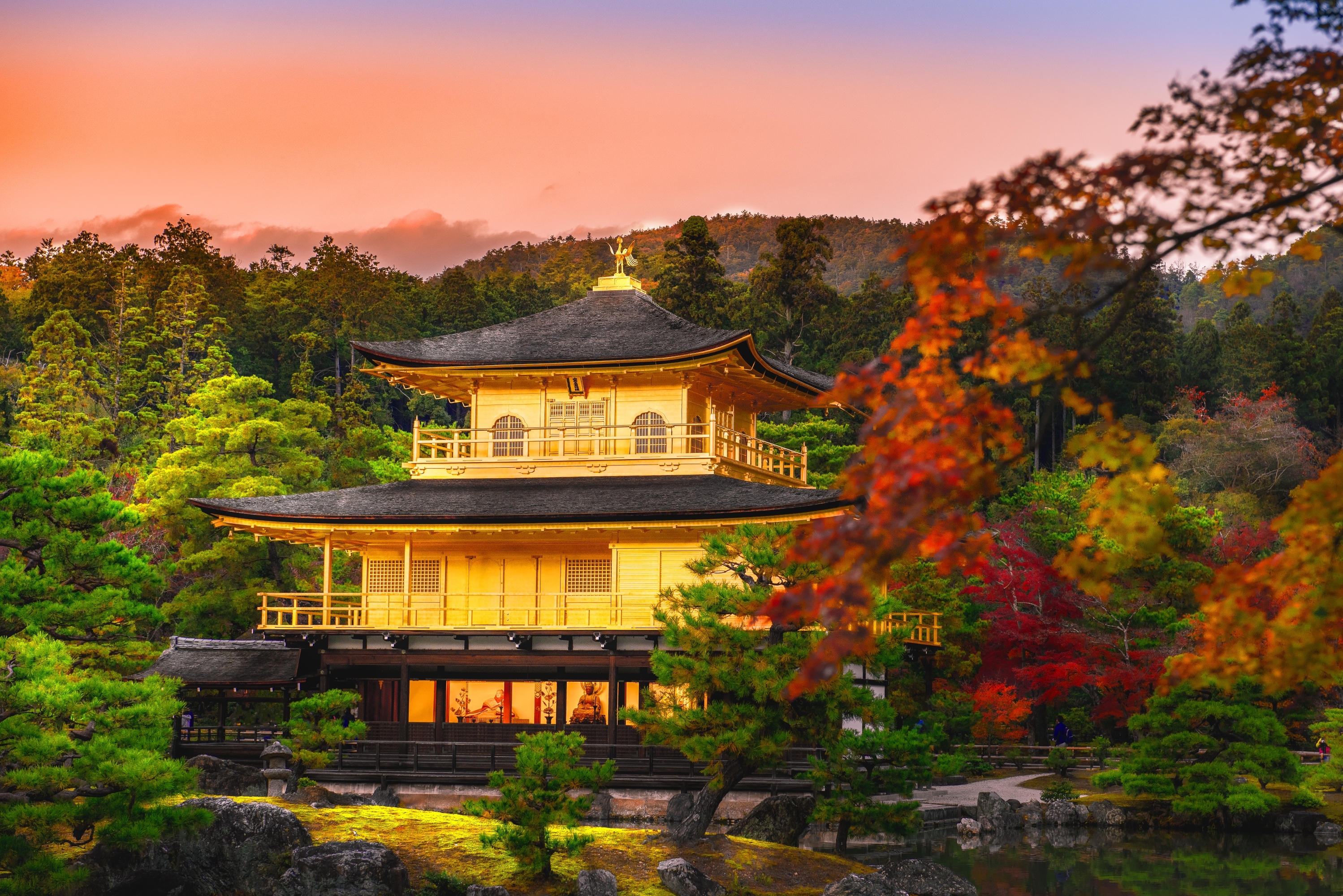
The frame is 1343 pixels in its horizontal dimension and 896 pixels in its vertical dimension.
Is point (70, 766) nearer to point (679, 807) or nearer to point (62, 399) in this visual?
point (679, 807)

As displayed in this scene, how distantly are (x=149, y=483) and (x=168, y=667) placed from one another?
495 inches

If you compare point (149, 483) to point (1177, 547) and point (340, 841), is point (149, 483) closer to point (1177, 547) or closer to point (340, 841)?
point (340, 841)

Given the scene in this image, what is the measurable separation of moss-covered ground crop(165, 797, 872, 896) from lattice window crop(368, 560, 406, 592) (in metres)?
9.62

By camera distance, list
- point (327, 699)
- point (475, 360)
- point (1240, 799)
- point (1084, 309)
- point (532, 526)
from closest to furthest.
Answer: point (1084, 309) → point (327, 699) → point (1240, 799) → point (532, 526) → point (475, 360)

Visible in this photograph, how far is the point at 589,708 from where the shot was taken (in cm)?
2870

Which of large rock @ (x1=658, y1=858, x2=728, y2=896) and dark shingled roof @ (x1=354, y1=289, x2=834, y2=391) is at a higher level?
dark shingled roof @ (x1=354, y1=289, x2=834, y2=391)

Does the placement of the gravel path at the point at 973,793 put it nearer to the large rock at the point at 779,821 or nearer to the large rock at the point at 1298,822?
the large rock at the point at 1298,822

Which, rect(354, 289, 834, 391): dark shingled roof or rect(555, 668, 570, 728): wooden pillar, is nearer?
rect(555, 668, 570, 728): wooden pillar

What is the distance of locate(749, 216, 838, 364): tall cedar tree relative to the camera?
60781mm

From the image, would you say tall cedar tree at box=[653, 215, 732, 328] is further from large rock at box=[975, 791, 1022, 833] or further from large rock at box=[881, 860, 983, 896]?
large rock at box=[881, 860, 983, 896]

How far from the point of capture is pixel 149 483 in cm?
3884

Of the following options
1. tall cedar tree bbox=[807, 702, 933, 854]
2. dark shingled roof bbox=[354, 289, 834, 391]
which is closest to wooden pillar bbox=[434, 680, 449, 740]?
dark shingled roof bbox=[354, 289, 834, 391]

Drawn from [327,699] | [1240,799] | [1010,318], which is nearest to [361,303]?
[327,699]

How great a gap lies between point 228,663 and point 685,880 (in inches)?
545
